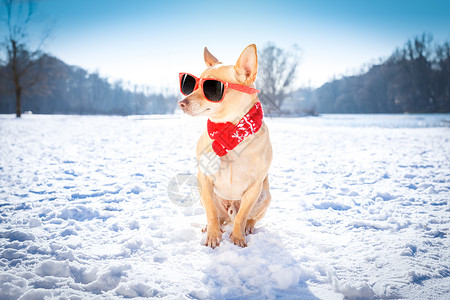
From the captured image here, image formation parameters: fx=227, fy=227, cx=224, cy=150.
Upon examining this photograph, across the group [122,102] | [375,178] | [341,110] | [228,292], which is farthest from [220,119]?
[122,102]

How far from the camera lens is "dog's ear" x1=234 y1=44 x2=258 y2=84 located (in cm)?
192

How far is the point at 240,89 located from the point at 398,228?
2.17 m

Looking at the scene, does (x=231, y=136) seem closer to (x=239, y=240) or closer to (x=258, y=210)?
(x=258, y=210)

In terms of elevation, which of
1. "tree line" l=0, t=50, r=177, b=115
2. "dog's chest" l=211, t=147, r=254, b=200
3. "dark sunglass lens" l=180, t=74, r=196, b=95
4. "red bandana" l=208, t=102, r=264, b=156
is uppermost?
"tree line" l=0, t=50, r=177, b=115

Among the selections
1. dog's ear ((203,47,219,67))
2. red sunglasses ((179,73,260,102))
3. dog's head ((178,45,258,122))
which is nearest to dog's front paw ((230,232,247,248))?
dog's head ((178,45,258,122))

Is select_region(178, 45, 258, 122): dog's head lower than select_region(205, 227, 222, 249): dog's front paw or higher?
higher

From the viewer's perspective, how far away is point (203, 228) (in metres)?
2.27

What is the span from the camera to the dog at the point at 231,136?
6.23ft

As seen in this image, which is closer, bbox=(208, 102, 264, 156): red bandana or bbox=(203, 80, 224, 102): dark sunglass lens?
bbox=(203, 80, 224, 102): dark sunglass lens

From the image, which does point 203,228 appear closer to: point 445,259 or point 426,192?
point 445,259

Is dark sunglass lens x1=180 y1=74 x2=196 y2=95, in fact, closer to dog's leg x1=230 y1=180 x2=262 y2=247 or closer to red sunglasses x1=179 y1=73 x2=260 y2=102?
red sunglasses x1=179 y1=73 x2=260 y2=102

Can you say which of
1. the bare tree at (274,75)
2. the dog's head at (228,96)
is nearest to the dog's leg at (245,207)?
the dog's head at (228,96)

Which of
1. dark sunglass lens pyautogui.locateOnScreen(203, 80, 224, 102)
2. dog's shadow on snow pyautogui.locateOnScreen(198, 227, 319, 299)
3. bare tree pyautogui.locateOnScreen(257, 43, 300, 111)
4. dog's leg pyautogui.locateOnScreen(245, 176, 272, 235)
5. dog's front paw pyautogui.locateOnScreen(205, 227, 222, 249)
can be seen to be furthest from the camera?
bare tree pyautogui.locateOnScreen(257, 43, 300, 111)

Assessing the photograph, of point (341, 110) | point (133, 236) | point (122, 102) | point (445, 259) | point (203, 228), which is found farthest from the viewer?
point (122, 102)
